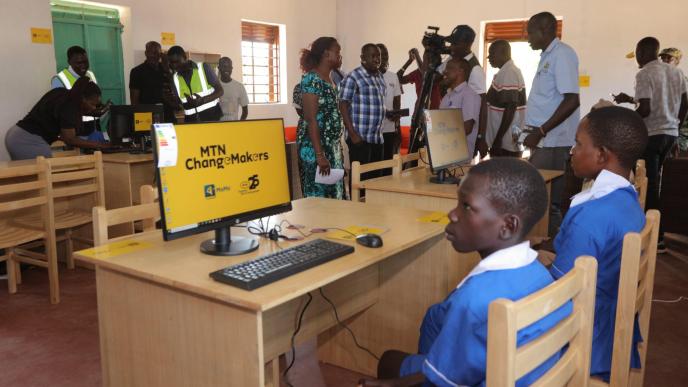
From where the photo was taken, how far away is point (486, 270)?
1.28m

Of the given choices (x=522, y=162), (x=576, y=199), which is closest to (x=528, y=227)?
(x=522, y=162)

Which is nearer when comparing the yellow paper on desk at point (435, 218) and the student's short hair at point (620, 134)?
the student's short hair at point (620, 134)

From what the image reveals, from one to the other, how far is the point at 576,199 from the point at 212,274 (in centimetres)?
112

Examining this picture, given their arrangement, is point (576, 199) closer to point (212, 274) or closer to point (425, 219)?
point (425, 219)

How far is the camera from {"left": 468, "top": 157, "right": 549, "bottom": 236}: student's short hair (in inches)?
52.2

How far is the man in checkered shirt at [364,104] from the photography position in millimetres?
4371

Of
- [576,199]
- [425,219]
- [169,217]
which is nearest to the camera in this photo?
[169,217]

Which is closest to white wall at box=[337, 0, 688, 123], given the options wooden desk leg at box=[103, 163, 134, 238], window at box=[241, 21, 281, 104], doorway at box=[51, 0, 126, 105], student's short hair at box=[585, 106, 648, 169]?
window at box=[241, 21, 281, 104]

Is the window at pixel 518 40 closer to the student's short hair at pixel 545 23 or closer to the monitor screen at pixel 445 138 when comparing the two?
the student's short hair at pixel 545 23

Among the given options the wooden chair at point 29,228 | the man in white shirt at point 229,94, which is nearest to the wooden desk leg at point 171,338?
the wooden chair at point 29,228

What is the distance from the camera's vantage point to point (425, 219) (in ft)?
7.42

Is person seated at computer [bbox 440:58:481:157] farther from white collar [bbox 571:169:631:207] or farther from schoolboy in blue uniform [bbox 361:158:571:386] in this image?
schoolboy in blue uniform [bbox 361:158:571:386]

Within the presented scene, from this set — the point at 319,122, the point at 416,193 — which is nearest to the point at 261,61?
the point at 319,122

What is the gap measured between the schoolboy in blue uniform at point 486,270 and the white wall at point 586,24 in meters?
6.71
